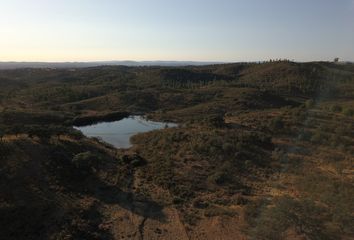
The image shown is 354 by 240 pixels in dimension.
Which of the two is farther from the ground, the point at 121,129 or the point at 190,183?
the point at 190,183

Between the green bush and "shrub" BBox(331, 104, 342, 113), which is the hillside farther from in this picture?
"shrub" BBox(331, 104, 342, 113)

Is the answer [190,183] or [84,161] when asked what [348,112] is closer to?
[190,183]

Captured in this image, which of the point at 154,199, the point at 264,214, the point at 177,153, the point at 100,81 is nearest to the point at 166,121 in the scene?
the point at 177,153

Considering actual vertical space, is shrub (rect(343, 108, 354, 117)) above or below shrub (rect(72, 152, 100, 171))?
below

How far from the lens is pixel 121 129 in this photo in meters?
65.0

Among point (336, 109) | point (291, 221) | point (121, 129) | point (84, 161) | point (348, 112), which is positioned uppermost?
point (291, 221)

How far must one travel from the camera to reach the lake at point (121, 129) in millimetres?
55406

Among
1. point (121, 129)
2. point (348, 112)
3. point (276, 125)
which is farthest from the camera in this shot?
point (121, 129)

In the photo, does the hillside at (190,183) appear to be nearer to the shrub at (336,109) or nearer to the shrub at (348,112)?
the shrub at (348,112)

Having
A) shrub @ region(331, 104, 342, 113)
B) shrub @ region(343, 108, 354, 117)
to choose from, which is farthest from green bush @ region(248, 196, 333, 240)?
shrub @ region(331, 104, 342, 113)

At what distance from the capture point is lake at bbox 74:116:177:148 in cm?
5541

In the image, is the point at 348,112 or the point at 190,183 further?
the point at 348,112

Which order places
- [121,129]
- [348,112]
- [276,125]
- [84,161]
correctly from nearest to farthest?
[84,161], [276,125], [348,112], [121,129]

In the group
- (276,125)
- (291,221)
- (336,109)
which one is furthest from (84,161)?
(336,109)
